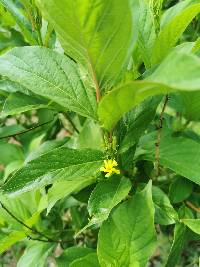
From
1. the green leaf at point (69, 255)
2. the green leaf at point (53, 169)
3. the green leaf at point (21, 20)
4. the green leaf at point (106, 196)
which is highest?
the green leaf at point (21, 20)

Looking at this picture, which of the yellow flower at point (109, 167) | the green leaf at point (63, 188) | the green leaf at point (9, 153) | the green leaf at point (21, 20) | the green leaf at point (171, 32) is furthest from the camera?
the green leaf at point (9, 153)

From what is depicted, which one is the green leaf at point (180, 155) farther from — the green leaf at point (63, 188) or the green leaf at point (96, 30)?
the green leaf at point (96, 30)

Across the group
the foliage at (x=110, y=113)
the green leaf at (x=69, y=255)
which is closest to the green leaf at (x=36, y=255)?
the foliage at (x=110, y=113)

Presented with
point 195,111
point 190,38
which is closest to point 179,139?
point 195,111

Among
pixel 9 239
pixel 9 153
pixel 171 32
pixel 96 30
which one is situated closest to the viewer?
pixel 96 30

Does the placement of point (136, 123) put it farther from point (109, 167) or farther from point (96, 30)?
point (96, 30)

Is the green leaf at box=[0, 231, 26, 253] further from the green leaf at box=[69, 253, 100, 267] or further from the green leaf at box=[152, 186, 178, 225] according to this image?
the green leaf at box=[152, 186, 178, 225]

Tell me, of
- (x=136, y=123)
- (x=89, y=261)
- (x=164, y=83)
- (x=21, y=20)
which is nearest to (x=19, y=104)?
(x=21, y=20)
